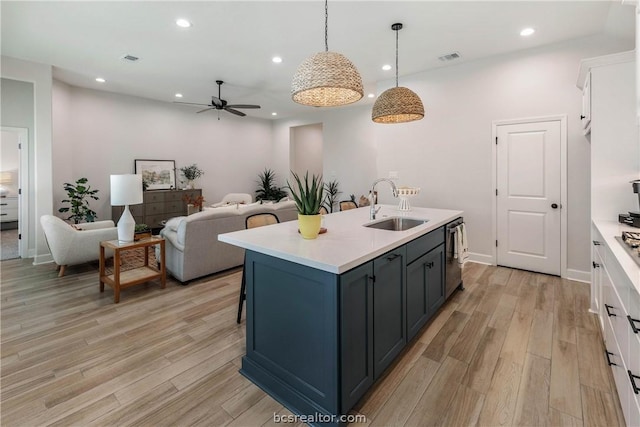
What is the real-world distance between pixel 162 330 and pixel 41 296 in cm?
187

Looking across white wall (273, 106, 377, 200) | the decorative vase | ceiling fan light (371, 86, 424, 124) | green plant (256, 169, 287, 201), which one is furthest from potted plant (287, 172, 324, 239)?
green plant (256, 169, 287, 201)

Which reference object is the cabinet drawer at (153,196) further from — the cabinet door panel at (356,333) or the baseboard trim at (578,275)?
the baseboard trim at (578,275)

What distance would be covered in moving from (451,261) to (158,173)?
6567 mm

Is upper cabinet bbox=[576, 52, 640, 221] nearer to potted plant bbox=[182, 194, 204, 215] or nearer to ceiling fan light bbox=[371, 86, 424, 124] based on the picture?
ceiling fan light bbox=[371, 86, 424, 124]

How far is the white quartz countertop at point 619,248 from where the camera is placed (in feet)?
4.48

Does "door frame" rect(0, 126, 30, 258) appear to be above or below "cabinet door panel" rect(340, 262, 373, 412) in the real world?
above

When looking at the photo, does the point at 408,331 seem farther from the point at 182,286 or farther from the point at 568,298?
the point at 182,286

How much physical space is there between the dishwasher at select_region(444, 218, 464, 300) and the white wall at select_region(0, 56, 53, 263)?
566 cm

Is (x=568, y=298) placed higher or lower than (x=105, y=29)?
lower

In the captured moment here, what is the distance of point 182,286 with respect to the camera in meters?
3.68

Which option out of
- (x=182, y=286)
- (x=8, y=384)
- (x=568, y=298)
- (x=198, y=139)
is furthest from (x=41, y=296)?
(x=568, y=298)

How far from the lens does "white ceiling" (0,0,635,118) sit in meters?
3.06

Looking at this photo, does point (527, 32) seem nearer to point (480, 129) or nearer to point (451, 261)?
point (480, 129)

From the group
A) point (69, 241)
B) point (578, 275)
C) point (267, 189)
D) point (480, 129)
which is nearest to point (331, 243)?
point (480, 129)
